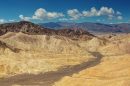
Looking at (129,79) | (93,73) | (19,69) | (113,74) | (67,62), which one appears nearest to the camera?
(129,79)

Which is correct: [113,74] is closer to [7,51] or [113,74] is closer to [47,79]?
[47,79]

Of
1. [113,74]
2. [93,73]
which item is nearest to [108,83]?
[113,74]

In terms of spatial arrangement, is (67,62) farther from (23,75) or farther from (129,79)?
(129,79)

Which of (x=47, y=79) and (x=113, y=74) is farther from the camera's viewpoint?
(x=47, y=79)

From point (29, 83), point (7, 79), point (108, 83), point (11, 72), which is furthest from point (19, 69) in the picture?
point (108, 83)

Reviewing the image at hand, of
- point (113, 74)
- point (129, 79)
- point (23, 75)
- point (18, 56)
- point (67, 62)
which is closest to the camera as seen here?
point (129, 79)

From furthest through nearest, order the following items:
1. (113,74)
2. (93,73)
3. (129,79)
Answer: (93,73) < (113,74) < (129,79)

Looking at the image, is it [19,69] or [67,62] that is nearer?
[19,69]

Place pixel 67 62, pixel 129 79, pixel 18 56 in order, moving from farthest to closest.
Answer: pixel 18 56
pixel 67 62
pixel 129 79
